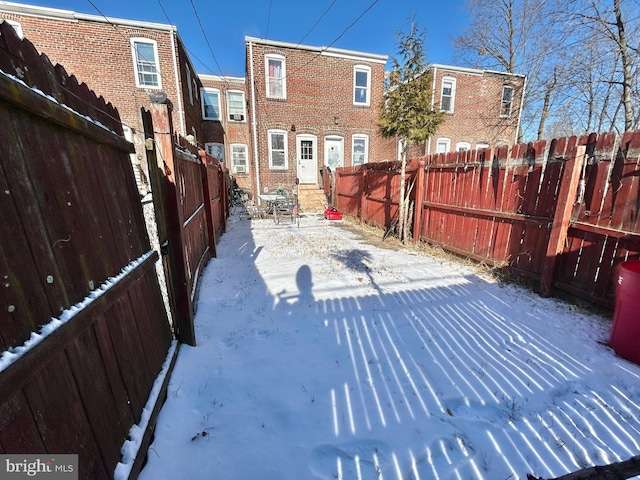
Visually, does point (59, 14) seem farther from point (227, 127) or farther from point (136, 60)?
point (227, 127)

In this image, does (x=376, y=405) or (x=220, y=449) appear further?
(x=376, y=405)

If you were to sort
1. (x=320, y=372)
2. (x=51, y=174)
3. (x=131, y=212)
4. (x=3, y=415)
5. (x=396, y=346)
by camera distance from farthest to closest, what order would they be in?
(x=396, y=346) → (x=320, y=372) → (x=131, y=212) → (x=51, y=174) → (x=3, y=415)

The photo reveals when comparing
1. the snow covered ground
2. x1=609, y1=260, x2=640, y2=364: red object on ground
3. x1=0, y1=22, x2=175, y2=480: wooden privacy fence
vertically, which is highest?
x1=0, y1=22, x2=175, y2=480: wooden privacy fence

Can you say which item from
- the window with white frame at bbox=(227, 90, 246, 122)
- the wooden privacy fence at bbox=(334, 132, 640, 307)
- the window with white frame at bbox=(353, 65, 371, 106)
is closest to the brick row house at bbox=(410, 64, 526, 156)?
the window with white frame at bbox=(353, 65, 371, 106)

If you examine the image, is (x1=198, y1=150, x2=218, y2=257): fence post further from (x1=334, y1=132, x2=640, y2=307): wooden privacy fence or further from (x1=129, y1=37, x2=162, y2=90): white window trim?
(x1=129, y1=37, x2=162, y2=90): white window trim

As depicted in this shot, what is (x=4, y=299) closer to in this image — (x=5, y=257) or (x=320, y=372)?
(x=5, y=257)

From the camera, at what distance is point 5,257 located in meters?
0.95

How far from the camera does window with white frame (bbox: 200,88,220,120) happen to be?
16844 mm

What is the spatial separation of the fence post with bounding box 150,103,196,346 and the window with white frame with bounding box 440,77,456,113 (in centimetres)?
1681

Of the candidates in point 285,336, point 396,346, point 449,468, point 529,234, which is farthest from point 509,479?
point 529,234

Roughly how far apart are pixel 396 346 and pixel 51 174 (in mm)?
3050

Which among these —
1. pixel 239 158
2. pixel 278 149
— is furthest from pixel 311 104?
pixel 239 158

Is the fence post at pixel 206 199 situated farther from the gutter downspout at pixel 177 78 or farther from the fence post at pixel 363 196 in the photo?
the gutter downspout at pixel 177 78

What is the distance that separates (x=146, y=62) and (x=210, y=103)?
5.66 metres
